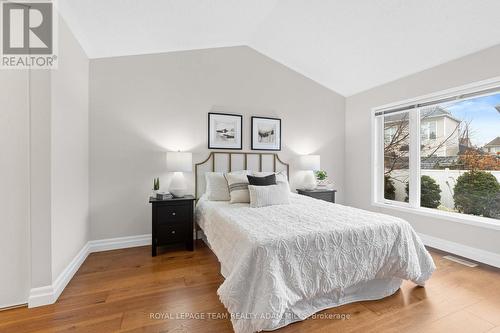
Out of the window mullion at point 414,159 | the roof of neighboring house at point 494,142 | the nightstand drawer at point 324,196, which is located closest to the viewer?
the roof of neighboring house at point 494,142

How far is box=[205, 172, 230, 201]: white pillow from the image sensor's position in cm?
307

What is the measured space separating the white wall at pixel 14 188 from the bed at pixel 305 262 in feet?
5.06

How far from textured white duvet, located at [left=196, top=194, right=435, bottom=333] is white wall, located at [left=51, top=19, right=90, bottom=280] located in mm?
1393

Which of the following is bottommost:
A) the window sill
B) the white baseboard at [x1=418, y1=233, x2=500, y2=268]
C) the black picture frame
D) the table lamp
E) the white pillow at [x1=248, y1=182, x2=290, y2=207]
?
the white baseboard at [x1=418, y1=233, x2=500, y2=268]

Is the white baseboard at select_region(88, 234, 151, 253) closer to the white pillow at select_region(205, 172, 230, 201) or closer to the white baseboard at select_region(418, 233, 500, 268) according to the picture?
the white pillow at select_region(205, 172, 230, 201)

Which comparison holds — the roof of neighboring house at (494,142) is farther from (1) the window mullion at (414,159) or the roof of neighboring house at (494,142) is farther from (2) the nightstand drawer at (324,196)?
(2) the nightstand drawer at (324,196)

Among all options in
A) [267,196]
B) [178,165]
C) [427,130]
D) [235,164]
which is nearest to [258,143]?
[235,164]

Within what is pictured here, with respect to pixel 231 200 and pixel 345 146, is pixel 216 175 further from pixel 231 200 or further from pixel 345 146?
pixel 345 146

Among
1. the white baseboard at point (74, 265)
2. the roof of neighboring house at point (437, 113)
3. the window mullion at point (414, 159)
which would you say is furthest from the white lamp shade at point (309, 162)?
the white baseboard at point (74, 265)

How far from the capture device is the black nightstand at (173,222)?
2.82 metres

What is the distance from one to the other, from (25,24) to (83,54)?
912 millimetres

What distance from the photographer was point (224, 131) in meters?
3.58

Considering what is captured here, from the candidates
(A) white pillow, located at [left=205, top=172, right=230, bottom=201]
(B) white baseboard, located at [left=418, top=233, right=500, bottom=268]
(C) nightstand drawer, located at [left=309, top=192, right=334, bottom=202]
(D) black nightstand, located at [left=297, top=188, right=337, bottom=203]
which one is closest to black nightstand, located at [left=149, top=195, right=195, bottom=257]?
(A) white pillow, located at [left=205, top=172, right=230, bottom=201]

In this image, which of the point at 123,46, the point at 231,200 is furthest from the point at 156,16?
the point at 231,200
